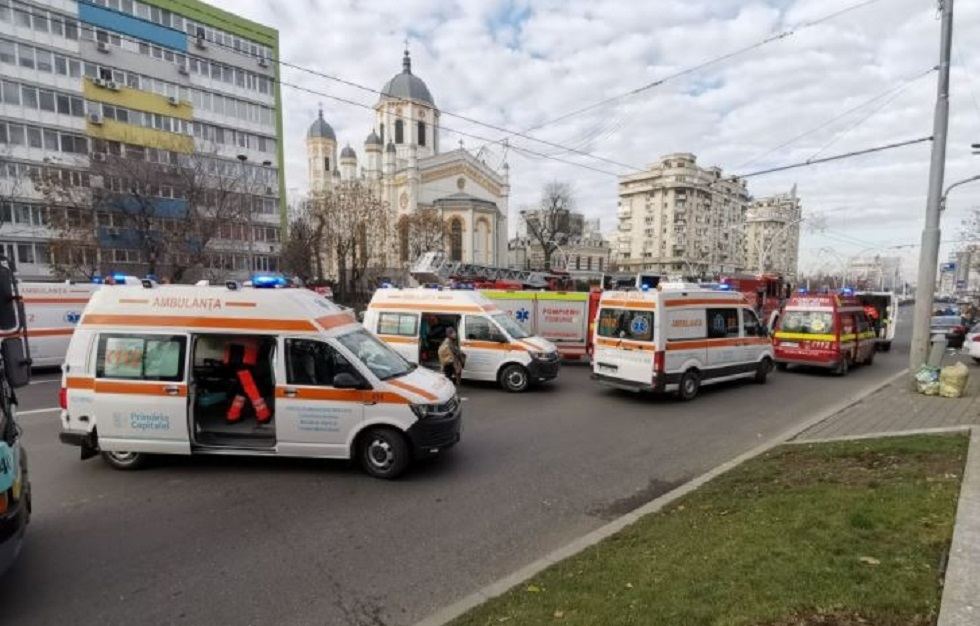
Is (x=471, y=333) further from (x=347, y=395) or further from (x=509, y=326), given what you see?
(x=347, y=395)

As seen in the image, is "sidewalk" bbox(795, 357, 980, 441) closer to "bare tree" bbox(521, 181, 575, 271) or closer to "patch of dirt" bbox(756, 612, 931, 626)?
"patch of dirt" bbox(756, 612, 931, 626)

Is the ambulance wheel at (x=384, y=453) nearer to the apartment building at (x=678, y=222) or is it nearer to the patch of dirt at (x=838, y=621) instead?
the patch of dirt at (x=838, y=621)

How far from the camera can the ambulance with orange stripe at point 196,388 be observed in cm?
619

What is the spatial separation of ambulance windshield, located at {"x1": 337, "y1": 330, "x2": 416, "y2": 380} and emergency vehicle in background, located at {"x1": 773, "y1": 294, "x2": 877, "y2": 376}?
40.3ft

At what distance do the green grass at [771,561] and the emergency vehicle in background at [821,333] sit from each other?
9476mm

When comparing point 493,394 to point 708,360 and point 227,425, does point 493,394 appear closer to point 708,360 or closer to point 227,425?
point 708,360

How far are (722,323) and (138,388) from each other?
1148 centimetres

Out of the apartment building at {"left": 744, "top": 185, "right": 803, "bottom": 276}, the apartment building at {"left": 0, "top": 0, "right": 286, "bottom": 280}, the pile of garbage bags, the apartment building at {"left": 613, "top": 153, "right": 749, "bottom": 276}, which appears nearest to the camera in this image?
the pile of garbage bags

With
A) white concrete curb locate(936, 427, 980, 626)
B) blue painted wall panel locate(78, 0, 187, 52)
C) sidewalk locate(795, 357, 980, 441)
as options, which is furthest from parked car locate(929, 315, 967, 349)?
blue painted wall panel locate(78, 0, 187, 52)

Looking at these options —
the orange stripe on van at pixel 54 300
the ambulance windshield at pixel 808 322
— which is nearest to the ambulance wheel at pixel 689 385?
the ambulance windshield at pixel 808 322

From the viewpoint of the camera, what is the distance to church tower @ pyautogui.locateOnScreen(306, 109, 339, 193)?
82.8 metres

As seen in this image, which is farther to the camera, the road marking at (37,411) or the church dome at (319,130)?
the church dome at (319,130)

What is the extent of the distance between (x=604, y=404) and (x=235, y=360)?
7095mm

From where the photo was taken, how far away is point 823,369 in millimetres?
15430
